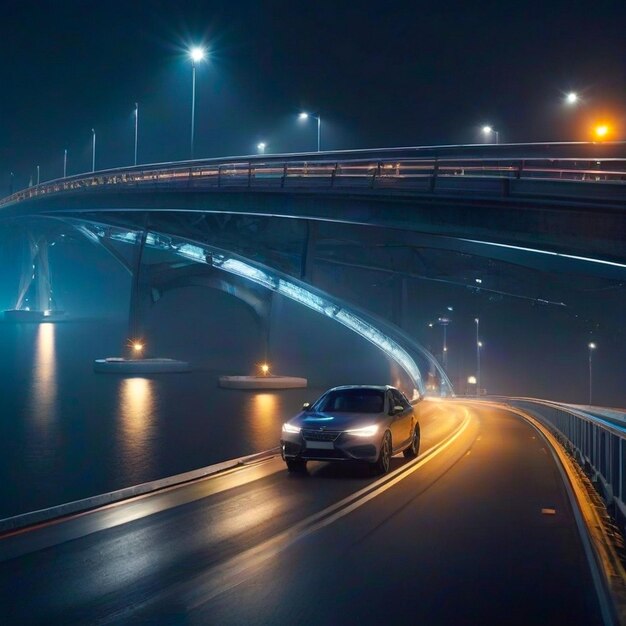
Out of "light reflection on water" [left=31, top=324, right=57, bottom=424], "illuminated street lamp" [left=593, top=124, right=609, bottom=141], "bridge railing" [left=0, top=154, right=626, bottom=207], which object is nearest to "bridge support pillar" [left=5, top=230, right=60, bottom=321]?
"light reflection on water" [left=31, top=324, right=57, bottom=424]

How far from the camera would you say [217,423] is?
26.7m

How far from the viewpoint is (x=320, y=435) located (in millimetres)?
14273

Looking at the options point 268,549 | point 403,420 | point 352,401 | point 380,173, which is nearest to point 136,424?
point 352,401

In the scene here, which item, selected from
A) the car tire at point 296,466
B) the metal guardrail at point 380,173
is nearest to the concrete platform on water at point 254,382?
the metal guardrail at point 380,173

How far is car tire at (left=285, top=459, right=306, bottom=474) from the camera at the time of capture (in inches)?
575

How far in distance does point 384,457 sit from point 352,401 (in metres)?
1.70

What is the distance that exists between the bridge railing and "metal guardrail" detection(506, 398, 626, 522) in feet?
26.2

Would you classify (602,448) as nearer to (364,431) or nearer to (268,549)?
(364,431)

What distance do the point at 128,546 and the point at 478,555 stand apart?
3.51 metres

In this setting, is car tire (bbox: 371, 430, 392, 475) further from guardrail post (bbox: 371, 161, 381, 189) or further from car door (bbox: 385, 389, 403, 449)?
guardrail post (bbox: 371, 161, 381, 189)

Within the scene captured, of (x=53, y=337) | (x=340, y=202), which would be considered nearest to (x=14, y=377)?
(x=340, y=202)

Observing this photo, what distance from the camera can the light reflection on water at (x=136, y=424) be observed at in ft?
57.5

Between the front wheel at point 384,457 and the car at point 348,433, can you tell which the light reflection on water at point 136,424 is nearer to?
the car at point 348,433

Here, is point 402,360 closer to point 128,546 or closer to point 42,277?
point 128,546
